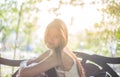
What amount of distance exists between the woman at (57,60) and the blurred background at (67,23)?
0.54 metres

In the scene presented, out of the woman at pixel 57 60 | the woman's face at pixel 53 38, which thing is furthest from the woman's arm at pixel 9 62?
the woman's face at pixel 53 38

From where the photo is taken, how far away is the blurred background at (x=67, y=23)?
2627mm

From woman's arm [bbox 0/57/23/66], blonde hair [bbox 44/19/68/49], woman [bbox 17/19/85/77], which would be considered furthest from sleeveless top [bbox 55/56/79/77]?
woman's arm [bbox 0/57/23/66]

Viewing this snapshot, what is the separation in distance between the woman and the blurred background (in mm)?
545

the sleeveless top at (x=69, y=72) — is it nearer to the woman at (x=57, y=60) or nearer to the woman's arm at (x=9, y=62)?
the woman at (x=57, y=60)

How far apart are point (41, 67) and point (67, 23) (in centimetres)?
78

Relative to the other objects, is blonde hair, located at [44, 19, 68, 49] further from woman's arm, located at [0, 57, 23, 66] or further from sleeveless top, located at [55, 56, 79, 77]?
woman's arm, located at [0, 57, 23, 66]

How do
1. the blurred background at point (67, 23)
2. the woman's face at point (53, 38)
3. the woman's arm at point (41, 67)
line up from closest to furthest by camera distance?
1. the woman's arm at point (41, 67)
2. the woman's face at point (53, 38)
3. the blurred background at point (67, 23)

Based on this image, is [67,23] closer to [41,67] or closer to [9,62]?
[9,62]

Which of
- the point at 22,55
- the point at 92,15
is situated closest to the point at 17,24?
the point at 22,55

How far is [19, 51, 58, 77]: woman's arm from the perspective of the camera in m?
1.93

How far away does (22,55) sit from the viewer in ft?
9.14

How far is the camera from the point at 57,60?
193 cm

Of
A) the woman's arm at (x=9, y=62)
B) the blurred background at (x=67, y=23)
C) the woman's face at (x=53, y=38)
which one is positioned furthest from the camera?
the blurred background at (x=67, y=23)
